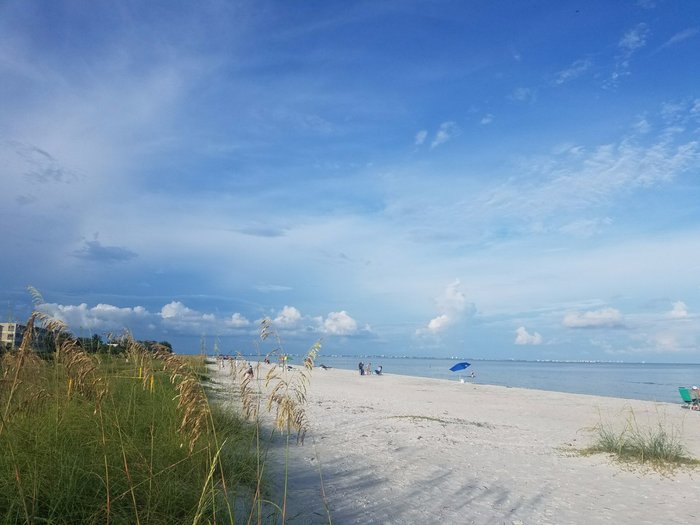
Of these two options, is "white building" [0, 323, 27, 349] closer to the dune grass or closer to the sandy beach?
the dune grass

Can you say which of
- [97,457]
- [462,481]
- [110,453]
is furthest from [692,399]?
[97,457]

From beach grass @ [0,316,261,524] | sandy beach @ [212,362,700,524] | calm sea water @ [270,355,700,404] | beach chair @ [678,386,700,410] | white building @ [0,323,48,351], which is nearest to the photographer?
beach grass @ [0,316,261,524]

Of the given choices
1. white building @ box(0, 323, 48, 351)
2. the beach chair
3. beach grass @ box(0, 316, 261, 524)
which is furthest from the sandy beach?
the beach chair

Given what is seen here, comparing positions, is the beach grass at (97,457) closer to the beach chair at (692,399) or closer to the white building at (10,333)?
the white building at (10,333)

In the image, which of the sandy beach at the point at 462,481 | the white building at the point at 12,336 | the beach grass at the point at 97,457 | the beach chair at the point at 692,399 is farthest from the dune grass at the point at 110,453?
the beach chair at the point at 692,399

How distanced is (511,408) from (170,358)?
2196 cm

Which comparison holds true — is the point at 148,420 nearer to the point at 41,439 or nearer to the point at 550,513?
the point at 41,439

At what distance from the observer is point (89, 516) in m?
3.50

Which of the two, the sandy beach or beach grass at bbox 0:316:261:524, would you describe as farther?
the sandy beach

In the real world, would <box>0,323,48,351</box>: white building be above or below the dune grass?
above

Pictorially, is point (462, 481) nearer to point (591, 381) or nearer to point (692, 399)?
point (692, 399)

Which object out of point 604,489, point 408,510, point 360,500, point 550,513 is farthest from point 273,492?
point 604,489

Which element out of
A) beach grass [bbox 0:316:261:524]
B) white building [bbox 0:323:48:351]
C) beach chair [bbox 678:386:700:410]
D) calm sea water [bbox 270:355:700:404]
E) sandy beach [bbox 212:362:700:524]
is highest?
white building [bbox 0:323:48:351]

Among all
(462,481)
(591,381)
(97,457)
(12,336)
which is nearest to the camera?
(97,457)
